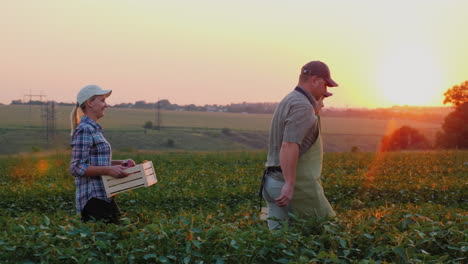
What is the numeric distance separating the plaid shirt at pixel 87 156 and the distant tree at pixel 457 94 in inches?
2154

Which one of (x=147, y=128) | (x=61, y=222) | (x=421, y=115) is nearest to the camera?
(x=61, y=222)

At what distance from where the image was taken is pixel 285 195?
489cm

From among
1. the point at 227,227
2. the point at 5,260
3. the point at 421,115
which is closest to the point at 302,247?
the point at 227,227

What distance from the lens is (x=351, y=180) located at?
13.4 metres

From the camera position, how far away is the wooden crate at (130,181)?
209 inches

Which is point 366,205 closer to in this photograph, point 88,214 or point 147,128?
point 88,214

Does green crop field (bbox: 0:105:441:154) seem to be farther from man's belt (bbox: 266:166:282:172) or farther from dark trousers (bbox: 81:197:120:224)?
man's belt (bbox: 266:166:282:172)

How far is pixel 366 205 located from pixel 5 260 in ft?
28.0

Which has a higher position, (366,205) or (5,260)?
(5,260)

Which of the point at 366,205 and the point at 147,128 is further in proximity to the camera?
the point at 147,128

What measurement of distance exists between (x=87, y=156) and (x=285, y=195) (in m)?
1.89

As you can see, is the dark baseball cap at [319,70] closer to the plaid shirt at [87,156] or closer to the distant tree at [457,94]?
the plaid shirt at [87,156]

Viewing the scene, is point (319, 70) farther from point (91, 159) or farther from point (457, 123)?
point (457, 123)

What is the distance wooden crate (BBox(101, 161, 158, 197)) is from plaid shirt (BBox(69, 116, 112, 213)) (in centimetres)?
10
